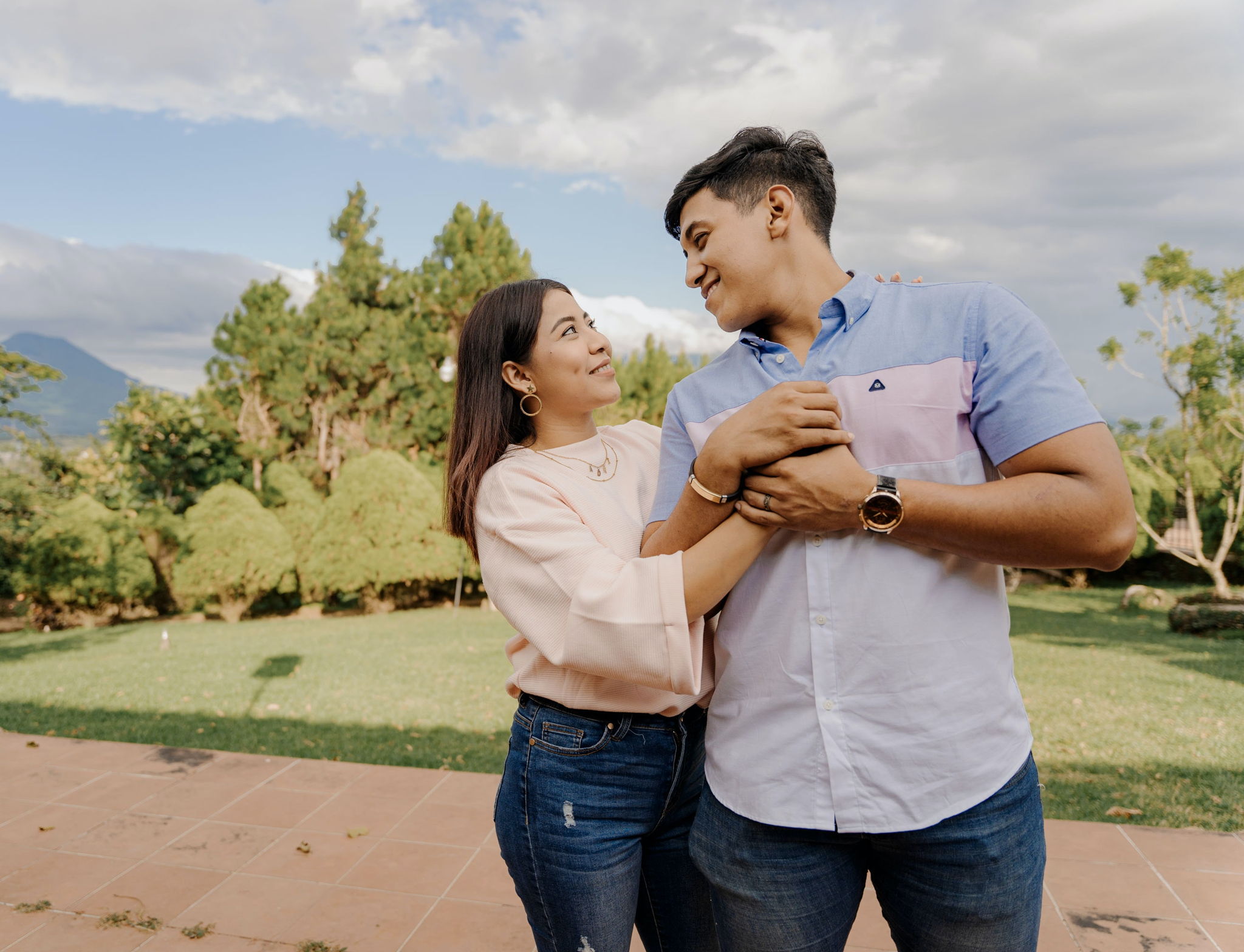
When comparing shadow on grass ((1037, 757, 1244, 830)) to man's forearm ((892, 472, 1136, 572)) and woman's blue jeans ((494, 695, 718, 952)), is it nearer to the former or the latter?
woman's blue jeans ((494, 695, 718, 952))

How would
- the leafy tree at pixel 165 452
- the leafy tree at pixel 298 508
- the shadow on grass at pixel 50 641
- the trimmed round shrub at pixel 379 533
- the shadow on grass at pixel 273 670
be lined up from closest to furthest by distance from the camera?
the shadow on grass at pixel 273 670 → the shadow on grass at pixel 50 641 → the trimmed round shrub at pixel 379 533 → the leafy tree at pixel 298 508 → the leafy tree at pixel 165 452

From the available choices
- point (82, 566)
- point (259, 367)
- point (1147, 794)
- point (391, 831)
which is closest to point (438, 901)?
point (391, 831)

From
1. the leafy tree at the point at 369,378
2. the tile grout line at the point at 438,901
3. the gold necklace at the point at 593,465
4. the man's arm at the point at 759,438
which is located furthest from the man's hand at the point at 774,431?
the leafy tree at the point at 369,378

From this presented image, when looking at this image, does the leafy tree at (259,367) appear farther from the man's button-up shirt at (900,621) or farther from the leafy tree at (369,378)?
the man's button-up shirt at (900,621)

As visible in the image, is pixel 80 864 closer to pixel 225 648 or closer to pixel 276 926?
pixel 276 926

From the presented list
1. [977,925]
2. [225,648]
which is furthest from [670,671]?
[225,648]

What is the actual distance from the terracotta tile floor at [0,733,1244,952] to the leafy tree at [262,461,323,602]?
34.7ft

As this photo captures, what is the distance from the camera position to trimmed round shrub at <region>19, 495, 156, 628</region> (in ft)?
44.8

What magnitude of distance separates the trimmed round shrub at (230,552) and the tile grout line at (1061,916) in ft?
43.4

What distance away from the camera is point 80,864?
11.2ft

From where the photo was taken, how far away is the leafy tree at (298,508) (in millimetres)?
14852

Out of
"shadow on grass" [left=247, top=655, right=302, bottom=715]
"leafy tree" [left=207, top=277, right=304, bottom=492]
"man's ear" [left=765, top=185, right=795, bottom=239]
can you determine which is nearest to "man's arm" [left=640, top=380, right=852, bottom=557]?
"man's ear" [left=765, top=185, right=795, bottom=239]

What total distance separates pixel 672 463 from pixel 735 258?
1.20 feet

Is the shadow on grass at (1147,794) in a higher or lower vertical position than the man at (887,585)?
lower
